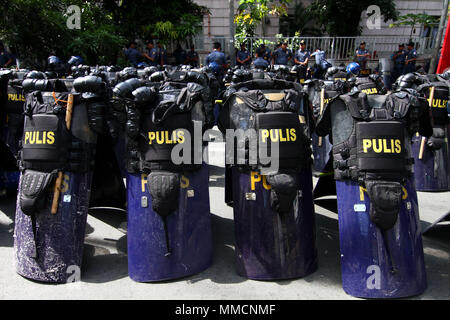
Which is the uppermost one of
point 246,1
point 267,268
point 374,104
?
point 246,1

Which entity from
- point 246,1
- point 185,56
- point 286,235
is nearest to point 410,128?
point 286,235

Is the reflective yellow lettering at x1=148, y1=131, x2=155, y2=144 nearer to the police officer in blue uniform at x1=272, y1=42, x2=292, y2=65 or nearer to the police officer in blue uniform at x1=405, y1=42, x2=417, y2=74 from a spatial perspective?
the police officer in blue uniform at x1=272, y1=42, x2=292, y2=65

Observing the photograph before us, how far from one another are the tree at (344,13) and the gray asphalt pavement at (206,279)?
2007 centimetres

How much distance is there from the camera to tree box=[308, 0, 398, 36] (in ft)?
72.4

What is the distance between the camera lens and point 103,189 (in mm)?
5012

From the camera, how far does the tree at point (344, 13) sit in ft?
72.4

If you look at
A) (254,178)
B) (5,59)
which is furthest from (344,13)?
(254,178)

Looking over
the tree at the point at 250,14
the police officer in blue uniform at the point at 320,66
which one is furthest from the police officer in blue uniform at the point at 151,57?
the police officer in blue uniform at the point at 320,66

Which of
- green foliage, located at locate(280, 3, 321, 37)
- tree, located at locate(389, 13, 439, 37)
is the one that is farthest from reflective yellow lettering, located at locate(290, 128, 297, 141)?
green foliage, located at locate(280, 3, 321, 37)

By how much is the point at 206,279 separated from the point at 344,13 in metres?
22.3

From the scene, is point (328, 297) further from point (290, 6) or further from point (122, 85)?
point (290, 6)

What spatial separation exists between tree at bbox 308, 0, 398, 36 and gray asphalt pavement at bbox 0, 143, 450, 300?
20072mm

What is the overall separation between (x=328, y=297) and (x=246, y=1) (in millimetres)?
18014

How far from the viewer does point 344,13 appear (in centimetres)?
2258
